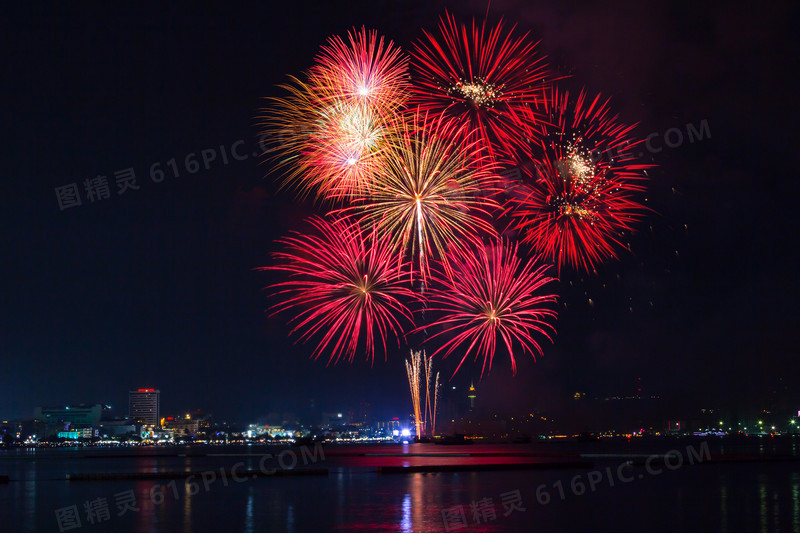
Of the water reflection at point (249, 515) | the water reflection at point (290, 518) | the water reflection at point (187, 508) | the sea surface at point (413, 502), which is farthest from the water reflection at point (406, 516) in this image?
the water reflection at point (187, 508)

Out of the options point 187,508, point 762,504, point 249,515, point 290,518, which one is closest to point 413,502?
point 290,518

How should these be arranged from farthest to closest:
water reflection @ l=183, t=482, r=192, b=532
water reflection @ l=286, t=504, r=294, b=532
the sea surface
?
1. water reflection @ l=183, t=482, r=192, b=532
2. the sea surface
3. water reflection @ l=286, t=504, r=294, b=532

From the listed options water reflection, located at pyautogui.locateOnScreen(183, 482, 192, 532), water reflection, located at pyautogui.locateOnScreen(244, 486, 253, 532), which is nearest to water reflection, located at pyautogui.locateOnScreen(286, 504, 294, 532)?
water reflection, located at pyautogui.locateOnScreen(244, 486, 253, 532)

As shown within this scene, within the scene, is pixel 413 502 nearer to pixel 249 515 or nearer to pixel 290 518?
pixel 290 518

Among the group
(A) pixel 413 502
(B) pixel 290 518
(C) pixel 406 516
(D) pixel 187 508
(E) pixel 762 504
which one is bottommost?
(E) pixel 762 504

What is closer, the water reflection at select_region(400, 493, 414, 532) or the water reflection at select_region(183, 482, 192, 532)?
the water reflection at select_region(400, 493, 414, 532)

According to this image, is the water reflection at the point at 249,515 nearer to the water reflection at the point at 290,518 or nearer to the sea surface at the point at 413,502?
the sea surface at the point at 413,502

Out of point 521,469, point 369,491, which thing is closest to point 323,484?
point 369,491

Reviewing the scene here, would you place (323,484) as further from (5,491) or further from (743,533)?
(743,533)

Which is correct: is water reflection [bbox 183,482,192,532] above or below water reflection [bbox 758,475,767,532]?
above

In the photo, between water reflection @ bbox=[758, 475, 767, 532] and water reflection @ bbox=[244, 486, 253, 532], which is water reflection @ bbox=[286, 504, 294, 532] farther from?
water reflection @ bbox=[758, 475, 767, 532]

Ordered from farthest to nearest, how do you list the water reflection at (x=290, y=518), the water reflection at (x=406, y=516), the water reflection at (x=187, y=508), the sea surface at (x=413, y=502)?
the water reflection at (x=187, y=508), the sea surface at (x=413, y=502), the water reflection at (x=290, y=518), the water reflection at (x=406, y=516)
